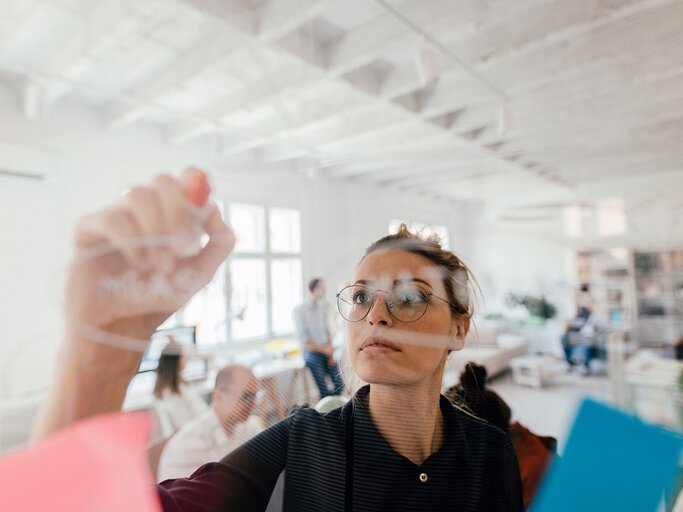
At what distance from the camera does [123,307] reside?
9.2 inches

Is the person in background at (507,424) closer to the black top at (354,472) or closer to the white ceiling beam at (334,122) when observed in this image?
the black top at (354,472)

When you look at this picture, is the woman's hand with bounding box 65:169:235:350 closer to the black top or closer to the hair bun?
the black top

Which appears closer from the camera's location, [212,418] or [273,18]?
[212,418]

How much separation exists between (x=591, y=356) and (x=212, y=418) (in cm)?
46

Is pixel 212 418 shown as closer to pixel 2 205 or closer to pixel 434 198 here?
pixel 2 205

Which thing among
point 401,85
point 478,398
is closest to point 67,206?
point 478,398

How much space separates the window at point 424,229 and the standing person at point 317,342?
0.13 meters

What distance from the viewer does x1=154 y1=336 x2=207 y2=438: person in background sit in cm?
33

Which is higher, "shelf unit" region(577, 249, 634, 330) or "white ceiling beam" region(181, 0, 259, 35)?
"white ceiling beam" region(181, 0, 259, 35)

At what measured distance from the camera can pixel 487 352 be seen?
0.54m

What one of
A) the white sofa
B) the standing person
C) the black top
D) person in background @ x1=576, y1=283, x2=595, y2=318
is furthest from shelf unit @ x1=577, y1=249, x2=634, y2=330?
the standing person

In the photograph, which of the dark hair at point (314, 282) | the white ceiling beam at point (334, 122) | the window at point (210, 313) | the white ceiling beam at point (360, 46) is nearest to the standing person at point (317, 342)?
the dark hair at point (314, 282)

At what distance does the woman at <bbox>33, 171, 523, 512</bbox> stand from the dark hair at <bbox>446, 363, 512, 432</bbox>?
1.3 inches

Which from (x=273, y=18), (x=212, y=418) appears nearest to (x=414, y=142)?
(x=273, y=18)
